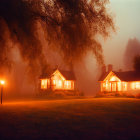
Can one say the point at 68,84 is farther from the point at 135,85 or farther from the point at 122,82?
the point at 135,85

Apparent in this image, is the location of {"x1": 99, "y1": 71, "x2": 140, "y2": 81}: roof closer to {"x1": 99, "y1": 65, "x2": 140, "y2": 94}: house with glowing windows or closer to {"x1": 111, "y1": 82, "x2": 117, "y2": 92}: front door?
{"x1": 99, "y1": 65, "x2": 140, "y2": 94}: house with glowing windows

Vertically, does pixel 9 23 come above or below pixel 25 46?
above

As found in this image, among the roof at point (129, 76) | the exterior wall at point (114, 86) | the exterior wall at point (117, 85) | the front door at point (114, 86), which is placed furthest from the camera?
the front door at point (114, 86)

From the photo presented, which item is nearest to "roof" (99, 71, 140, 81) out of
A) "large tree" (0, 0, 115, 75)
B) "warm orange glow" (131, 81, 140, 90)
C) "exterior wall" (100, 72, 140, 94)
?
"exterior wall" (100, 72, 140, 94)

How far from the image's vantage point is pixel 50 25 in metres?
11.3

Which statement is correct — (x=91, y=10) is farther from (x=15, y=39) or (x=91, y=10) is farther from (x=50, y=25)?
(x=15, y=39)

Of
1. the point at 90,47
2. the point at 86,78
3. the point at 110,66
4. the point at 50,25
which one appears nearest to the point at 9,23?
the point at 50,25

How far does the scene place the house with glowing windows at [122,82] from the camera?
3553 centimetres

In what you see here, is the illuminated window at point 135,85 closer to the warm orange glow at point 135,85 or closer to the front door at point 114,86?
the warm orange glow at point 135,85

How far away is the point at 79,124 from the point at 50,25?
5460 mm

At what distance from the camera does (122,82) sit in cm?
3653

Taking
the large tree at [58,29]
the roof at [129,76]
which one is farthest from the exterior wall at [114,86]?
the large tree at [58,29]

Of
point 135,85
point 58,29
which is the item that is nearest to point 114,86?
point 135,85

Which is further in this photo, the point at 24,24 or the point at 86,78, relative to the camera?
the point at 86,78
